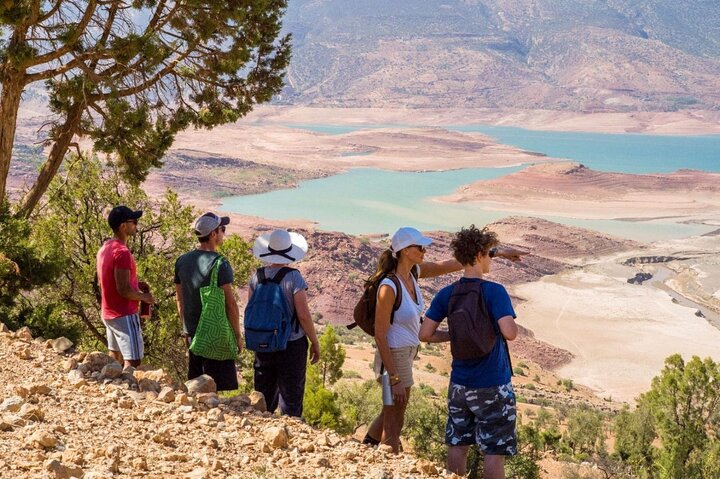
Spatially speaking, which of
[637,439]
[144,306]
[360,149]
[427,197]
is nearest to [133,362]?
[144,306]

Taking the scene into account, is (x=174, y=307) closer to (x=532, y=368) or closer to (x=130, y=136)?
(x=130, y=136)

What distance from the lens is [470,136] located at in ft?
476

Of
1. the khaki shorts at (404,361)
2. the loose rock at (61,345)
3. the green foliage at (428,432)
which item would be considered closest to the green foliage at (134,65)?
the loose rock at (61,345)

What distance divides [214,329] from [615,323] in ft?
144

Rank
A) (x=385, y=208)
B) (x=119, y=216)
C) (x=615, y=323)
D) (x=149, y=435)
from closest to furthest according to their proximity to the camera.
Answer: (x=149, y=435) < (x=119, y=216) < (x=615, y=323) < (x=385, y=208)

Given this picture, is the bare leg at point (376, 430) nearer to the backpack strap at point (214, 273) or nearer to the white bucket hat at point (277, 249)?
the white bucket hat at point (277, 249)

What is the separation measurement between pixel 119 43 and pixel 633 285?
52215 millimetres

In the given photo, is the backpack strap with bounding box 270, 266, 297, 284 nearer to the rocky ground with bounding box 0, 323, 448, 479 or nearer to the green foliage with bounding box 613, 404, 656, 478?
the rocky ground with bounding box 0, 323, 448, 479

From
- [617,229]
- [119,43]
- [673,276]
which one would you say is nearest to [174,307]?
[119,43]

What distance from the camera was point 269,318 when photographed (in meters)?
4.75

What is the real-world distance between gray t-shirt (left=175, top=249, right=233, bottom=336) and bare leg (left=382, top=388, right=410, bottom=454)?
1248 mm

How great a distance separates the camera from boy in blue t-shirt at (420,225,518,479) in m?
4.11

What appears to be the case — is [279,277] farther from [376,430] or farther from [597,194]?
[597,194]

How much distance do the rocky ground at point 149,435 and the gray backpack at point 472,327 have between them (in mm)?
604
